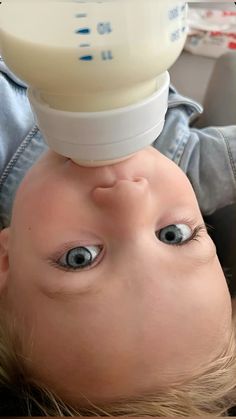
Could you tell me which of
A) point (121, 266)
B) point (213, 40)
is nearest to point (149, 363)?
point (121, 266)

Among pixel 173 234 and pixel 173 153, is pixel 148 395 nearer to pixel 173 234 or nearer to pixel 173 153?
pixel 173 234

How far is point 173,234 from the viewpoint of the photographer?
23.5 inches

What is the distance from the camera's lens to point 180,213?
2.00 feet

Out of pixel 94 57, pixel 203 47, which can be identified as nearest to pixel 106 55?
pixel 94 57

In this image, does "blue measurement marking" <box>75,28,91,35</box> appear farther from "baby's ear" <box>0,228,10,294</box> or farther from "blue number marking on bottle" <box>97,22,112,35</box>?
"baby's ear" <box>0,228,10,294</box>

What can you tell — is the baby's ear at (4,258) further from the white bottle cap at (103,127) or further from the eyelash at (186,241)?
the white bottle cap at (103,127)

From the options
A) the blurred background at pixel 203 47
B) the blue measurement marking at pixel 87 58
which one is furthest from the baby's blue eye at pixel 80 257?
the blurred background at pixel 203 47

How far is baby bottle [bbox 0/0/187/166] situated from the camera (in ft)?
1.30

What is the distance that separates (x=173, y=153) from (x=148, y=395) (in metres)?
0.35

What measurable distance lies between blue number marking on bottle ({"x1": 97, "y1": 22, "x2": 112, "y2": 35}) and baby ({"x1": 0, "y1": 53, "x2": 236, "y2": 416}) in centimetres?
19

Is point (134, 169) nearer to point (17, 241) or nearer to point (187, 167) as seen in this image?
point (17, 241)

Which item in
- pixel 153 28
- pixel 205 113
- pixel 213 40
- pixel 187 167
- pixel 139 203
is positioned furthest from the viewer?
pixel 213 40

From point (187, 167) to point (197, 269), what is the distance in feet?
0.88

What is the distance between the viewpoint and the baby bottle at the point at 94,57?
1.30 ft
